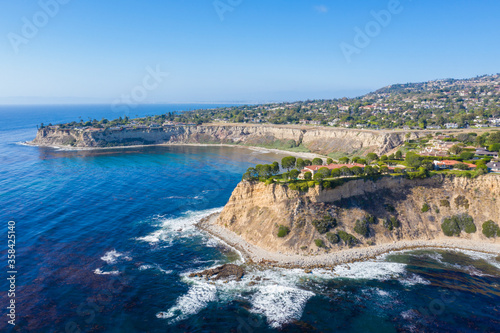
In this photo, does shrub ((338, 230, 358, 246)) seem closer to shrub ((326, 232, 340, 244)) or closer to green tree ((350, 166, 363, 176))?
shrub ((326, 232, 340, 244))

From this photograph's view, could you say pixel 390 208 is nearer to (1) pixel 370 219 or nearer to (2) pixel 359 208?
(1) pixel 370 219

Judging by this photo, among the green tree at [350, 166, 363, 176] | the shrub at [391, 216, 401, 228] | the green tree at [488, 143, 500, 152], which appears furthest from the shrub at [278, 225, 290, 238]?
the green tree at [488, 143, 500, 152]

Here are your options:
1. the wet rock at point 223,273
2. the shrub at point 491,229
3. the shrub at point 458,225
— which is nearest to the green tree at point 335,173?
the shrub at point 458,225

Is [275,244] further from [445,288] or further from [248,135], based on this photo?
[248,135]

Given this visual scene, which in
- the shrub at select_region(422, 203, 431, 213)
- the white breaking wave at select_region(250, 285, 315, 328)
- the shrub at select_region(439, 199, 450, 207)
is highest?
the shrub at select_region(439, 199, 450, 207)

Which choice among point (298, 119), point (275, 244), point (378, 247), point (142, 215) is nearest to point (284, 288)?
point (275, 244)
